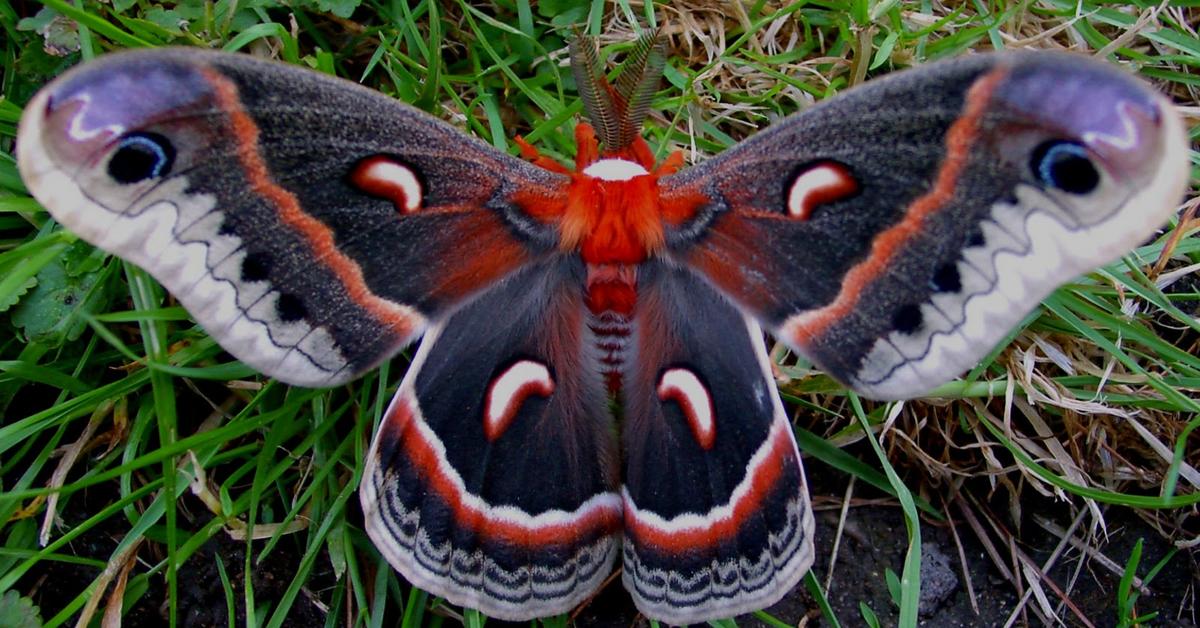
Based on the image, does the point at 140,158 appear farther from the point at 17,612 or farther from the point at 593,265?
the point at 17,612

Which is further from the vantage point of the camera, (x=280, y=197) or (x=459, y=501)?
(x=459, y=501)

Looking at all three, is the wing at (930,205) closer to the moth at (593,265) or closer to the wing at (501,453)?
the moth at (593,265)

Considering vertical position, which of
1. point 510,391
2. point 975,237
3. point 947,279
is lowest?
point 510,391

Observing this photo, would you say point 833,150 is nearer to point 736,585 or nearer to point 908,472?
point 736,585

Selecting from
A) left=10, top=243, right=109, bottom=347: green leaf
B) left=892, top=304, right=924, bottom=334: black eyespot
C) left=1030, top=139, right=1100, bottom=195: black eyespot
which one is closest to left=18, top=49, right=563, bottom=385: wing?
left=892, top=304, right=924, bottom=334: black eyespot

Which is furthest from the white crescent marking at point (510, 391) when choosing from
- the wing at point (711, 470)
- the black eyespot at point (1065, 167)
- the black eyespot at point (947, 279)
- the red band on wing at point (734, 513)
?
the black eyespot at point (1065, 167)

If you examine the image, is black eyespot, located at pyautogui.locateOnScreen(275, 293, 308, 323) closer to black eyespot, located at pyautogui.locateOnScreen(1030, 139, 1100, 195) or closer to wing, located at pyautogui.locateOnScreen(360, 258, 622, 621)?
wing, located at pyautogui.locateOnScreen(360, 258, 622, 621)

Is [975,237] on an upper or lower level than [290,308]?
upper

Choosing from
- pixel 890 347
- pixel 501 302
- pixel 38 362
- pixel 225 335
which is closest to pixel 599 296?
pixel 501 302

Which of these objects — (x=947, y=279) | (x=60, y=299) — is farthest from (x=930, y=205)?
(x=60, y=299)
